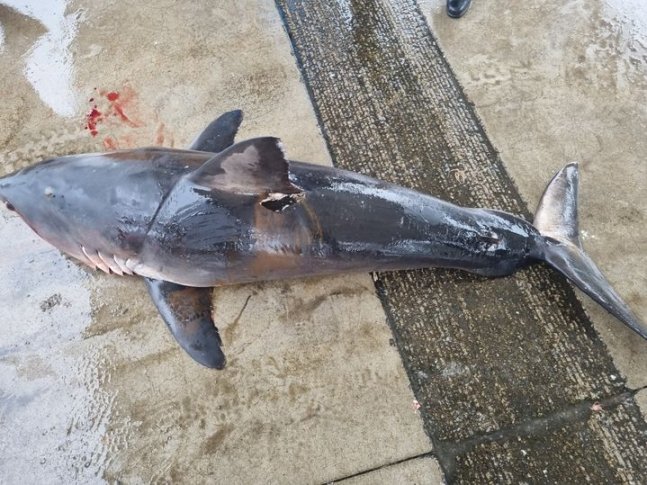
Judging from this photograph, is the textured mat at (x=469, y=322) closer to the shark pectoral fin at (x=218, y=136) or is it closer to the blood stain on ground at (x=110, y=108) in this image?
the shark pectoral fin at (x=218, y=136)

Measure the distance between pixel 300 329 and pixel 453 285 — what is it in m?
1.02

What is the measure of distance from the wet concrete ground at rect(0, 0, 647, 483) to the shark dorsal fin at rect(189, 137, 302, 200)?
85 cm

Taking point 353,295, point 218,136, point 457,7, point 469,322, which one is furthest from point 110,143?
point 457,7

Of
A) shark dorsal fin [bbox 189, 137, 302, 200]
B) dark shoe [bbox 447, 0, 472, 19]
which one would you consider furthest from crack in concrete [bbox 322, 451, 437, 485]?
dark shoe [bbox 447, 0, 472, 19]

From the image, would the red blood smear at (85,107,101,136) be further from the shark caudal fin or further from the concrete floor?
the shark caudal fin

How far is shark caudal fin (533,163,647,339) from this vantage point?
9.82 feet

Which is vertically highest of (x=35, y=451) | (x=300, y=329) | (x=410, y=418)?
(x=35, y=451)

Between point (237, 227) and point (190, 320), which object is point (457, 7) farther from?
point (190, 320)

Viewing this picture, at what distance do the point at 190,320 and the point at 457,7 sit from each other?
3469 mm

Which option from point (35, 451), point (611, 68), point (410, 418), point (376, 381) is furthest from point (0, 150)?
point (611, 68)

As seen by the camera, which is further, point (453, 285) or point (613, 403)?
point (453, 285)

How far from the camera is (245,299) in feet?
11.0

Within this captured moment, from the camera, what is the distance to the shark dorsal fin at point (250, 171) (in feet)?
8.55

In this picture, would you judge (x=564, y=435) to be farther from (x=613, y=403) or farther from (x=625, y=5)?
(x=625, y=5)
